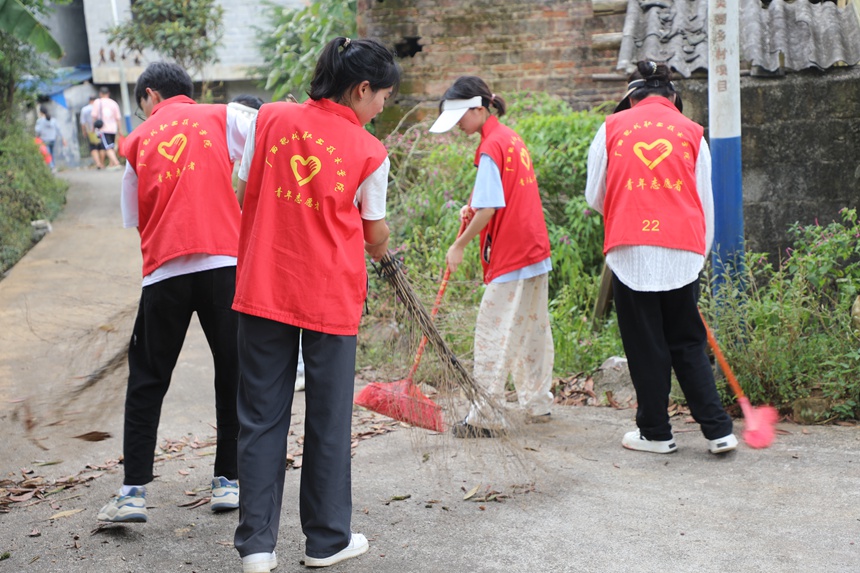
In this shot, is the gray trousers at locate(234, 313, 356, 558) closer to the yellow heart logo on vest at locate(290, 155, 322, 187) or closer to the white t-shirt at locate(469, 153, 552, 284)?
the yellow heart logo on vest at locate(290, 155, 322, 187)

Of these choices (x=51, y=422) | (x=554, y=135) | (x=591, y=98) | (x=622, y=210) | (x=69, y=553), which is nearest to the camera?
(x=69, y=553)

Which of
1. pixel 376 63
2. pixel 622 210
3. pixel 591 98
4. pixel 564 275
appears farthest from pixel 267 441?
→ pixel 591 98

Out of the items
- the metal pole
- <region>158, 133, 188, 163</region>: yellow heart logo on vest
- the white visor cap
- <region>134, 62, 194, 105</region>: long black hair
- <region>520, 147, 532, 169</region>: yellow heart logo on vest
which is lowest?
<region>520, 147, 532, 169</region>: yellow heart logo on vest

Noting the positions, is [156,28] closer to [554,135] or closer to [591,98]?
[591,98]

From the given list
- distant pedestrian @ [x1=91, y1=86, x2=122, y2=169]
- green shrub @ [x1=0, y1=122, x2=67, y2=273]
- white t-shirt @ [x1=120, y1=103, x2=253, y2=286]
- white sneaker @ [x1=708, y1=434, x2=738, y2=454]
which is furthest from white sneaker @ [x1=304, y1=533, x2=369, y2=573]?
distant pedestrian @ [x1=91, y1=86, x2=122, y2=169]

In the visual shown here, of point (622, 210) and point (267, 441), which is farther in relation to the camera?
point (622, 210)

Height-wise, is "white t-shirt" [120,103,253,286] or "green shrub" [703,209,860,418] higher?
"white t-shirt" [120,103,253,286]

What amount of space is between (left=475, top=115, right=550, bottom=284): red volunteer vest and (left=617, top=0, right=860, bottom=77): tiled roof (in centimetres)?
164

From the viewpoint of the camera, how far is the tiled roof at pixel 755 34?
611 centimetres

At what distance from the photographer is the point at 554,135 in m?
7.72

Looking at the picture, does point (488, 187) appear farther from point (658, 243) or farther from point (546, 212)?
point (546, 212)

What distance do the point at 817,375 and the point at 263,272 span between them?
3290mm

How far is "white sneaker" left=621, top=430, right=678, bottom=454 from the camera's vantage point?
4695 millimetres

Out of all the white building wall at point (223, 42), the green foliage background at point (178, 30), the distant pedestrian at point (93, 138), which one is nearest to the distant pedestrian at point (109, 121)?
the distant pedestrian at point (93, 138)
